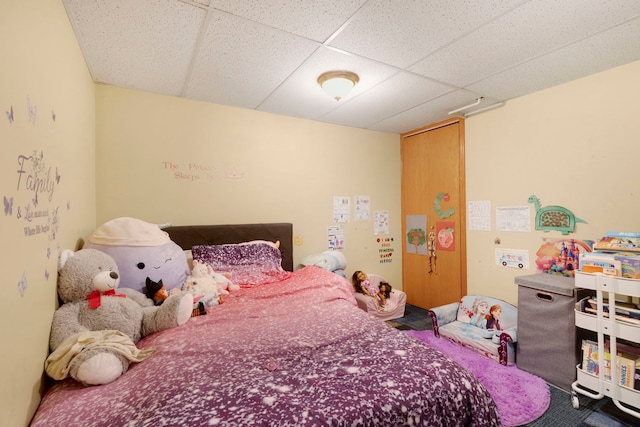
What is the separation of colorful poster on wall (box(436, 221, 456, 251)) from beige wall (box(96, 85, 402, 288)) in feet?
1.84

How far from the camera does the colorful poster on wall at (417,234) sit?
3.48 m

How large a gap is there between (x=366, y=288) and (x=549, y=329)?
1.58 m

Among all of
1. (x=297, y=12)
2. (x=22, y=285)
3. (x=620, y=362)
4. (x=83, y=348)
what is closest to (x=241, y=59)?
(x=297, y=12)

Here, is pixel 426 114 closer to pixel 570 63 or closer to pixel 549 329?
pixel 570 63

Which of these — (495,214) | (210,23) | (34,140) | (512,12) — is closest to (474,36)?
(512,12)

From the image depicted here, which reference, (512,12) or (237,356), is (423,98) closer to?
(512,12)

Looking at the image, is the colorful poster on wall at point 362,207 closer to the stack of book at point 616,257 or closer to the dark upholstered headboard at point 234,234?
the dark upholstered headboard at point 234,234

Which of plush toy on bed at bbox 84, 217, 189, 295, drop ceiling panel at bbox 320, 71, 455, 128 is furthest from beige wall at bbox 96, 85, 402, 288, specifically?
plush toy on bed at bbox 84, 217, 189, 295

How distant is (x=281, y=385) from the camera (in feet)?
3.14

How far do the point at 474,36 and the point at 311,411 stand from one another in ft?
6.78

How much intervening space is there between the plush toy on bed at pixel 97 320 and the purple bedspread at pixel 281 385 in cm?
5

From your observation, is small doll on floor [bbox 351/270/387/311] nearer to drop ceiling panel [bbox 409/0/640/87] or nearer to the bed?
the bed

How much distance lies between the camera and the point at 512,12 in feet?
4.83

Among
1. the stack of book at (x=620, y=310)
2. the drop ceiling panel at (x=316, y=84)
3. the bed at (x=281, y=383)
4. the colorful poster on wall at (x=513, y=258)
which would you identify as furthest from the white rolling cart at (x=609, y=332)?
the drop ceiling panel at (x=316, y=84)
